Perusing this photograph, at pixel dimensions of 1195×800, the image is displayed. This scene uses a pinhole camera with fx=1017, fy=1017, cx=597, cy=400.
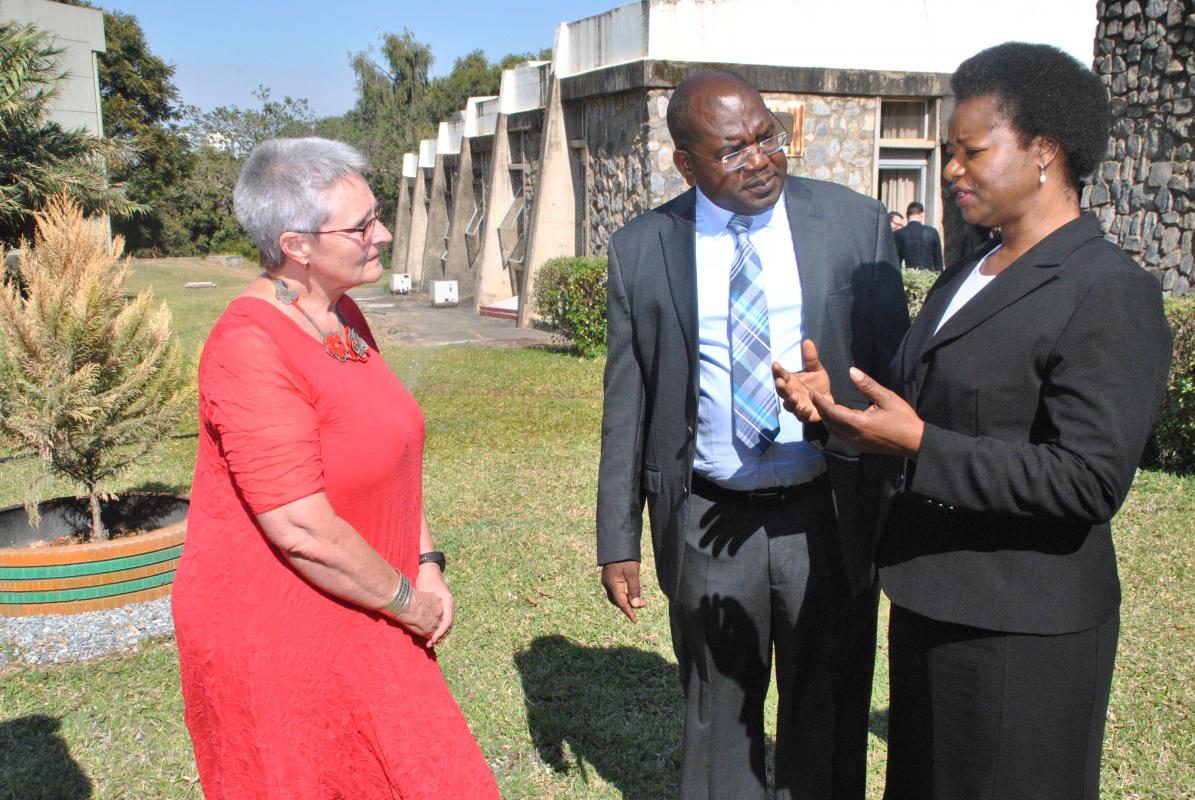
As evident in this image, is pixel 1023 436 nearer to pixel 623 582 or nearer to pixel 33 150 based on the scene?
pixel 623 582

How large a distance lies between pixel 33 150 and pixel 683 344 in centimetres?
1221

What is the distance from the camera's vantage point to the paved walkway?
1619 centimetres

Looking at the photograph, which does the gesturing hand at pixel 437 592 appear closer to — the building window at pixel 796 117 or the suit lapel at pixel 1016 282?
the suit lapel at pixel 1016 282

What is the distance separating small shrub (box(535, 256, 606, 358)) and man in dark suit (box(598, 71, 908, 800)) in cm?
1011

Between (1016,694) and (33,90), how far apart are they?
13840 millimetres

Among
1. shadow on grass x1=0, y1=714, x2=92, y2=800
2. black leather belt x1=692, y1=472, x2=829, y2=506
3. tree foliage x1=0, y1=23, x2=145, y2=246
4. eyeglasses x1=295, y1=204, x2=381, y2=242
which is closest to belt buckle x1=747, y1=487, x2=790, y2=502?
black leather belt x1=692, y1=472, x2=829, y2=506

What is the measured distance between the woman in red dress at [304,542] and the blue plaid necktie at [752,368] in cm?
Answer: 89

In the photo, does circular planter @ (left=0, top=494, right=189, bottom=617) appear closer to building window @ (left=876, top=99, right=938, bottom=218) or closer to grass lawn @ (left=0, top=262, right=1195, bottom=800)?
grass lawn @ (left=0, top=262, right=1195, bottom=800)

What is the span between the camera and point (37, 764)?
3.83 meters

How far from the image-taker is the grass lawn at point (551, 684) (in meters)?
3.70

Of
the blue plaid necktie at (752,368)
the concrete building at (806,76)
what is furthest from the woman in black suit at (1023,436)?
the concrete building at (806,76)

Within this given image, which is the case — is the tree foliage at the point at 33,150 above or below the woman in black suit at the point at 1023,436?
above

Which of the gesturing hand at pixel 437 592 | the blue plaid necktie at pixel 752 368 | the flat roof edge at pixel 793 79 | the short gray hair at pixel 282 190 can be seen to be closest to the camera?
the short gray hair at pixel 282 190

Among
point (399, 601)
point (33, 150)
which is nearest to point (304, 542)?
point (399, 601)
